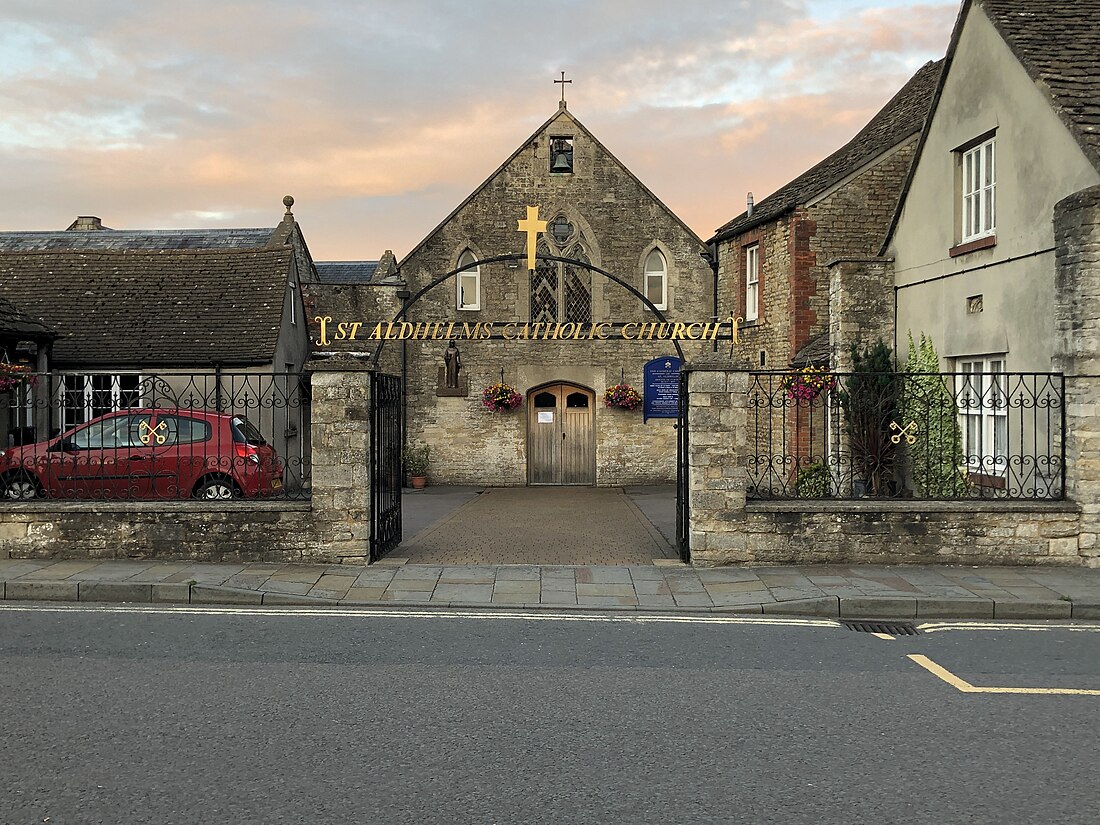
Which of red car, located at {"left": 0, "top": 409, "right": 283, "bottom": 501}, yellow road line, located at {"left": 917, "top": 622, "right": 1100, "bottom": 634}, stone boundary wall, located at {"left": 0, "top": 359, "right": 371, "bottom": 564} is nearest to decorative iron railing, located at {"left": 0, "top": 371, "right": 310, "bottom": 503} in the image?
red car, located at {"left": 0, "top": 409, "right": 283, "bottom": 501}

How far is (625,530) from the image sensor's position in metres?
15.2

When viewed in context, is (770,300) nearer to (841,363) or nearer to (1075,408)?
(841,363)

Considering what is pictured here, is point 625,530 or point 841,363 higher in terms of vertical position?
point 841,363

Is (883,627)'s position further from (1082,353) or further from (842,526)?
(1082,353)

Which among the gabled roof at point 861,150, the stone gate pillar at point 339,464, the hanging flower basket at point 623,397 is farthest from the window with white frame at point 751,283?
the stone gate pillar at point 339,464

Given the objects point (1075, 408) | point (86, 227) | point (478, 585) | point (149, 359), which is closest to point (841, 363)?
point (1075, 408)

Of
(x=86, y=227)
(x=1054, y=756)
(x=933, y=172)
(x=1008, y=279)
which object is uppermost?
(x=86, y=227)

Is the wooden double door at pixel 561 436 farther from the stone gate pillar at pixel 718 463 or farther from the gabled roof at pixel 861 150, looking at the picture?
the stone gate pillar at pixel 718 463

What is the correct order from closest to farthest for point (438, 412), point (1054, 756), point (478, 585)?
point (1054, 756)
point (478, 585)
point (438, 412)

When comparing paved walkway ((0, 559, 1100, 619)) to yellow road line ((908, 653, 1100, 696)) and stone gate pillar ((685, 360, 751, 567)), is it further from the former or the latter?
yellow road line ((908, 653, 1100, 696))

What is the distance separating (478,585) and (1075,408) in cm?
689

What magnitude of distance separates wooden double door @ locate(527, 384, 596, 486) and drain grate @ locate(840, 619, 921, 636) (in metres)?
16.3

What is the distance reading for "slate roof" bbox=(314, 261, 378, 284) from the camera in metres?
41.0

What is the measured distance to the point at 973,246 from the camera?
1394 cm
